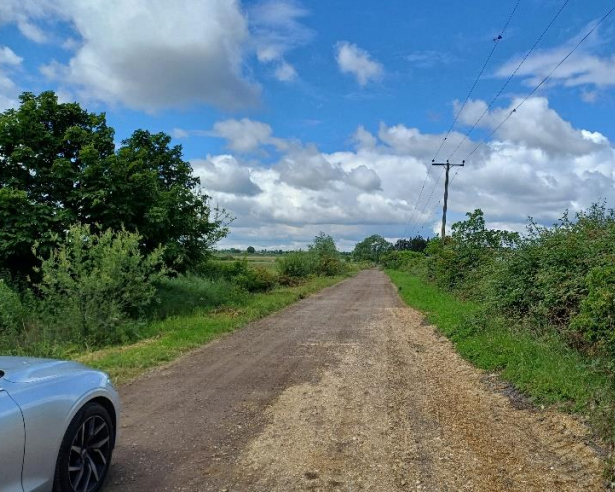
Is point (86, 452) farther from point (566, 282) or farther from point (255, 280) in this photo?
point (255, 280)

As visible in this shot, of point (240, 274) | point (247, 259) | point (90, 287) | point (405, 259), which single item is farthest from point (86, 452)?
point (405, 259)

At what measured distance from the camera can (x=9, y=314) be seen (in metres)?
11.6

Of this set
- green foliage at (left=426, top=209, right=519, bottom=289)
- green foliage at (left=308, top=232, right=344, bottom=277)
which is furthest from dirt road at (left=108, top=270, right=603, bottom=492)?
green foliage at (left=308, top=232, right=344, bottom=277)

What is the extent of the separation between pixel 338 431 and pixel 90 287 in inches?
334

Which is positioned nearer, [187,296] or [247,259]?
[187,296]

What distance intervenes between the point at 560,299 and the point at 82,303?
35.6ft

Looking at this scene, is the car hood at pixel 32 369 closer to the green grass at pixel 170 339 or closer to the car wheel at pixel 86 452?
the car wheel at pixel 86 452

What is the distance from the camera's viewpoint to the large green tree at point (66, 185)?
14.7 meters

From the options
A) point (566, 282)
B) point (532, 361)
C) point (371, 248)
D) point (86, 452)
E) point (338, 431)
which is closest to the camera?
point (86, 452)

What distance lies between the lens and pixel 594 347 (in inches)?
313

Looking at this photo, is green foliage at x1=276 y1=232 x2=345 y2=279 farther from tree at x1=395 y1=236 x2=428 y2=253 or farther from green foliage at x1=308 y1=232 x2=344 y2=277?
tree at x1=395 y1=236 x2=428 y2=253

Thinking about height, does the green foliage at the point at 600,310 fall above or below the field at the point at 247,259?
below

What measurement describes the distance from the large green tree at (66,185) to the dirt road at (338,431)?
26.9ft

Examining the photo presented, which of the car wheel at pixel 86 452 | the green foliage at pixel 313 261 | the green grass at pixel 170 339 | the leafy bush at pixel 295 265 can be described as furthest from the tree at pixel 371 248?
the car wheel at pixel 86 452
